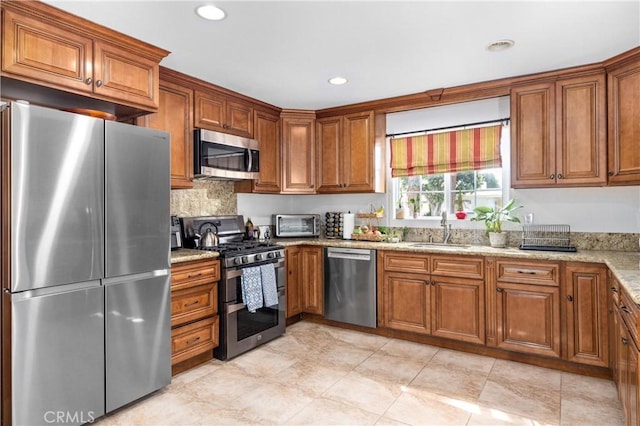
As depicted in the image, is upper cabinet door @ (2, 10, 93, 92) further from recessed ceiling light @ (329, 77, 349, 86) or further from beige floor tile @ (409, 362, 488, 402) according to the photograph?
beige floor tile @ (409, 362, 488, 402)

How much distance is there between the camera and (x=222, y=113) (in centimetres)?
362

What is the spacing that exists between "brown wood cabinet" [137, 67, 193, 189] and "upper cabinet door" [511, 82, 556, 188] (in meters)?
2.79

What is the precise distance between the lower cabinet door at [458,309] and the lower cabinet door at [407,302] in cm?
7

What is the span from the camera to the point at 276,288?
3.61 meters

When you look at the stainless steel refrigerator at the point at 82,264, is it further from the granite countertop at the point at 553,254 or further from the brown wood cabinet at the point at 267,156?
the granite countertop at the point at 553,254

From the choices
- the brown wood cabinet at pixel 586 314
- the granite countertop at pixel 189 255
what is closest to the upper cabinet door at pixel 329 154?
the granite countertop at pixel 189 255

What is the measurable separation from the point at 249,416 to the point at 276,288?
4.52 feet

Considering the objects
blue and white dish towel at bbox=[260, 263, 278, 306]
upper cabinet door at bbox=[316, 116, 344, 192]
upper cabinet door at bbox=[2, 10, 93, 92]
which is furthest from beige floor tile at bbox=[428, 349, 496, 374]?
upper cabinet door at bbox=[2, 10, 93, 92]

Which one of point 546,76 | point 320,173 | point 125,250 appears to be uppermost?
point 546,76

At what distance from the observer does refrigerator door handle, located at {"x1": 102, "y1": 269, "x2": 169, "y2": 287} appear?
2274mm

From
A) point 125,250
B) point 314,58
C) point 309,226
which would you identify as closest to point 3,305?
point 125,250

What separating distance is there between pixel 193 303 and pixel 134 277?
2.11 ft

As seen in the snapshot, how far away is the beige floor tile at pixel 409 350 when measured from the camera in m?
3.27

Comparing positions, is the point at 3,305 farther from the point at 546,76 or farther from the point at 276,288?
the point at 546,76
